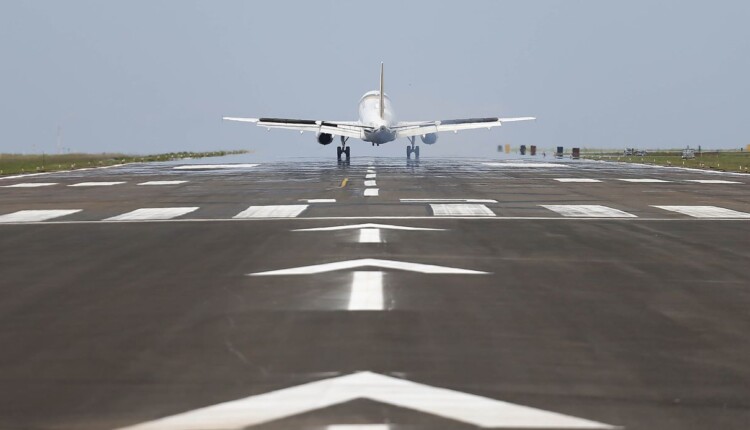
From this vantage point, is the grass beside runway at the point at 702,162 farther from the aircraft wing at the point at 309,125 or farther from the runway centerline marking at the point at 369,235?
the runway centerline marking at the point at 369,235

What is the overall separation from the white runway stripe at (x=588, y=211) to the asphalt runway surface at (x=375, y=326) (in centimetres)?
240

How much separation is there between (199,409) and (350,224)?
541 inches

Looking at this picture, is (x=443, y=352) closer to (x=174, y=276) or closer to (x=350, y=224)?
(x=174, y=276)

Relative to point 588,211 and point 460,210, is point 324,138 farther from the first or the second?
point 588,211

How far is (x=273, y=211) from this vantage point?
24328mm

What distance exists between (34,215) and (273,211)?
530 cm

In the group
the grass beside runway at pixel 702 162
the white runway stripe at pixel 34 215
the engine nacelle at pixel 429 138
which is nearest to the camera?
the white runway stripe at pixel 34 215

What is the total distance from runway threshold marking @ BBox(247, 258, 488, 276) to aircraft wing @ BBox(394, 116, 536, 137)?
66680 millimetres

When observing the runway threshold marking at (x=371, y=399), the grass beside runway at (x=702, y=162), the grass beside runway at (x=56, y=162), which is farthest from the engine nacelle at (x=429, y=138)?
the runway threshold marking at (x=371, y=399)

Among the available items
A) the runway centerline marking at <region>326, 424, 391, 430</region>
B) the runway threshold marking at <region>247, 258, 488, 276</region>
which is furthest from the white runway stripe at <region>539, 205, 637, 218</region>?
the runway centerline marking at <region>326, 424, 391, 430</region>

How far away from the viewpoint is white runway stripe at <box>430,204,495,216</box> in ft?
75.7

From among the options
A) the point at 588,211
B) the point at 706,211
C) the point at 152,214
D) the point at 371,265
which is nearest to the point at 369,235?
the point at 371,265

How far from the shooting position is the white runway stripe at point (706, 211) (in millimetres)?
23031

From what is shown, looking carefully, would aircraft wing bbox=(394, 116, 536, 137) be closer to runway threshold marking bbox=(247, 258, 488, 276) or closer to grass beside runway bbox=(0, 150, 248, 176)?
grass beside runway bbox=(0, 150, 248, 176)
